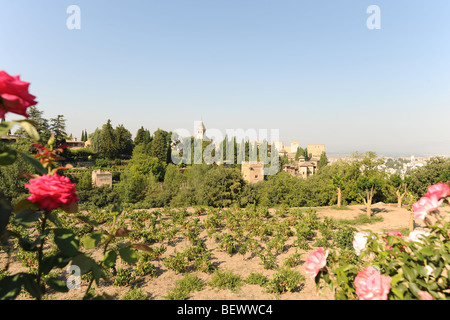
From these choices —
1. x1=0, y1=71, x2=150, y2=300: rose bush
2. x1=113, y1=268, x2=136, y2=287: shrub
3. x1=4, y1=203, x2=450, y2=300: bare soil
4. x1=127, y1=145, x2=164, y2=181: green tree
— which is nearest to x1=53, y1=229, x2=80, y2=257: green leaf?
x1=0, y1=71, x2=150, y2=300: rose bush

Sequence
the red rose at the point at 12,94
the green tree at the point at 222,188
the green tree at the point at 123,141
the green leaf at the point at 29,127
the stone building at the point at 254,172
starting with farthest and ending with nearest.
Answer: the green tree at the point at 123,141
the stone building at the point at 254,172
the green tree at the point at 222,188
the green leaf at the point at 29,127
the red rose at the point at 12,94

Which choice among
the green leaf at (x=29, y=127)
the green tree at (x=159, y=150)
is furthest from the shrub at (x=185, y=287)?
the green tree at (x=159, y=150)

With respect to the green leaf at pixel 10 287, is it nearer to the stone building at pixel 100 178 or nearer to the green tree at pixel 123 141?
the stone building at pixel 100 178

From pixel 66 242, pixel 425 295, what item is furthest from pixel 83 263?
pixel 425 295

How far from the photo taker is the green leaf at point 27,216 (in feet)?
3.09

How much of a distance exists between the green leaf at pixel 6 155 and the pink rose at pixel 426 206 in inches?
70.0

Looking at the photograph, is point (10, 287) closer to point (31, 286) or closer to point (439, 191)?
point (31, 286)

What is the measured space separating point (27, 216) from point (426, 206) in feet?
6.06

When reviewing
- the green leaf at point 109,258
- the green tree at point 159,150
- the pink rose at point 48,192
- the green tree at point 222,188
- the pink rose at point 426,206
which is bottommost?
the green tree at point 222,188

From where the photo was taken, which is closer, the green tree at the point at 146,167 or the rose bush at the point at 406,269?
the rose bush at the point at 406,269

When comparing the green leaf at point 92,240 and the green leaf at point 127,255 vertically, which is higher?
the green leaf at point 92,240

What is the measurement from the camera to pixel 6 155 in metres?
0.84
